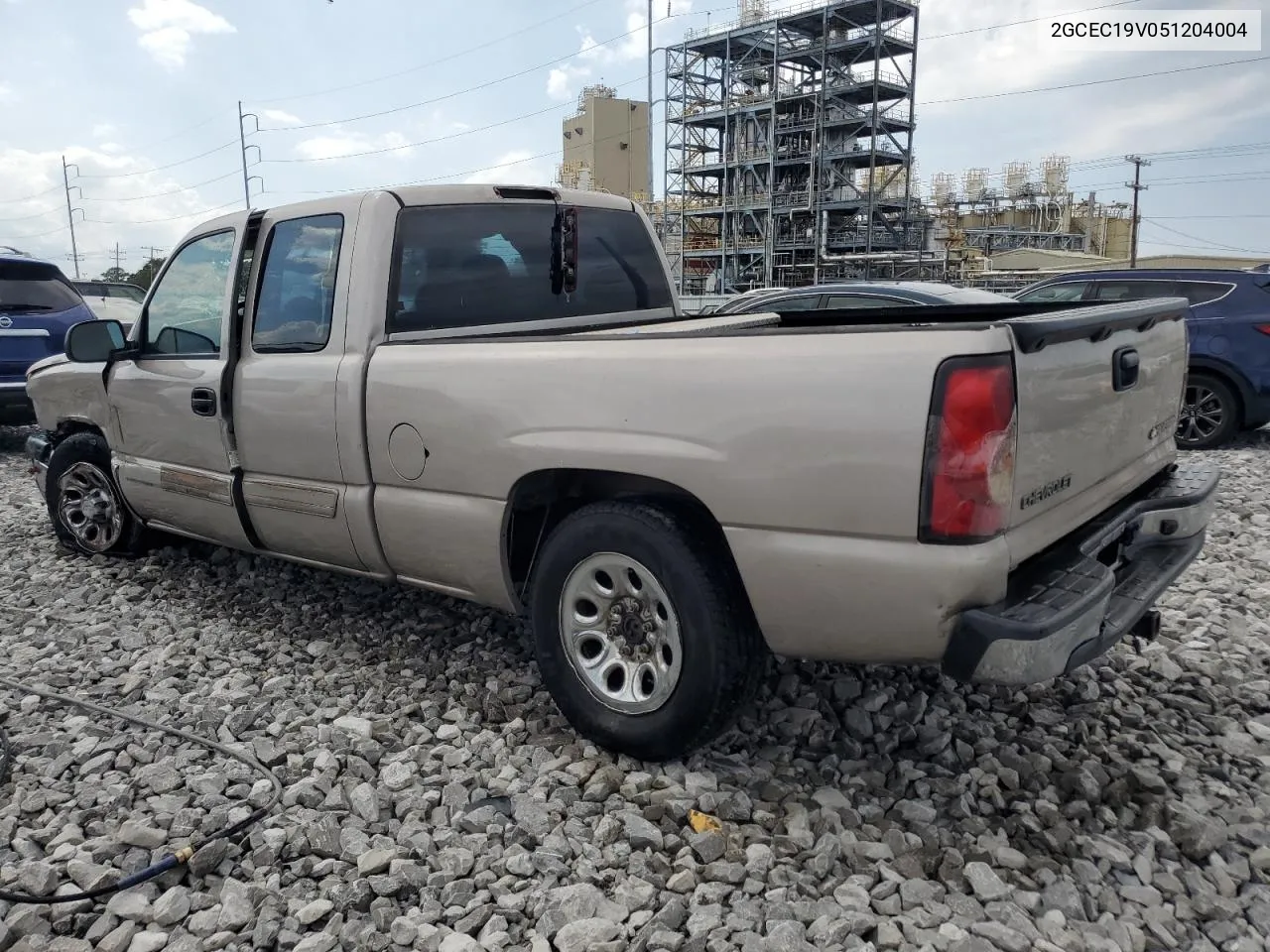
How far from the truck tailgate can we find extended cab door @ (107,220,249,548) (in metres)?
3.46

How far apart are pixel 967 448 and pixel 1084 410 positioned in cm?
66

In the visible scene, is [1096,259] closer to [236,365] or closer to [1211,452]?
[1211,452]

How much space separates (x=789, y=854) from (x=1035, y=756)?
1026mm

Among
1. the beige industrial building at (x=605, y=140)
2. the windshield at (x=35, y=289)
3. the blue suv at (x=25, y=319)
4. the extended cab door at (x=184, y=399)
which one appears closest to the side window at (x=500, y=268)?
the extended cab door at (x=184, y=399)

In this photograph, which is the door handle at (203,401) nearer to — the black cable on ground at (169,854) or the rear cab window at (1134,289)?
the black cable on ground at (169,854)

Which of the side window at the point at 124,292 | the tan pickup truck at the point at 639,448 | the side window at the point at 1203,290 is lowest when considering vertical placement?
the tan pickup truck at the point at 639,448

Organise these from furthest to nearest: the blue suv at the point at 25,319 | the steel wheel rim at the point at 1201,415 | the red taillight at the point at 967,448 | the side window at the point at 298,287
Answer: the blue suv at the point at 25,319 < the steel wheel rim at the point at 1201,415 < the side window at the point at 298,287 < the red taillight at the point at 967,448

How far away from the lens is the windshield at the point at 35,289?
9.59m

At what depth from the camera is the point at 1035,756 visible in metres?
3.14

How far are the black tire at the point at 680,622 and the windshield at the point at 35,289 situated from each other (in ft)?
29.9

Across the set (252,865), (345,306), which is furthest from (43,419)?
(252,865)

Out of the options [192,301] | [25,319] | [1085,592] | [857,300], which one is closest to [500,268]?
[192,301]

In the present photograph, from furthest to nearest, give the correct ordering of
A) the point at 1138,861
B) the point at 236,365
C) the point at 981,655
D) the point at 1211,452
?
the point at 1211,452 < the point at 236,365 < the point at 1138,861 < the point at 981,655

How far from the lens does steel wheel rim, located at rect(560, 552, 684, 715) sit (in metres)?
2.98
